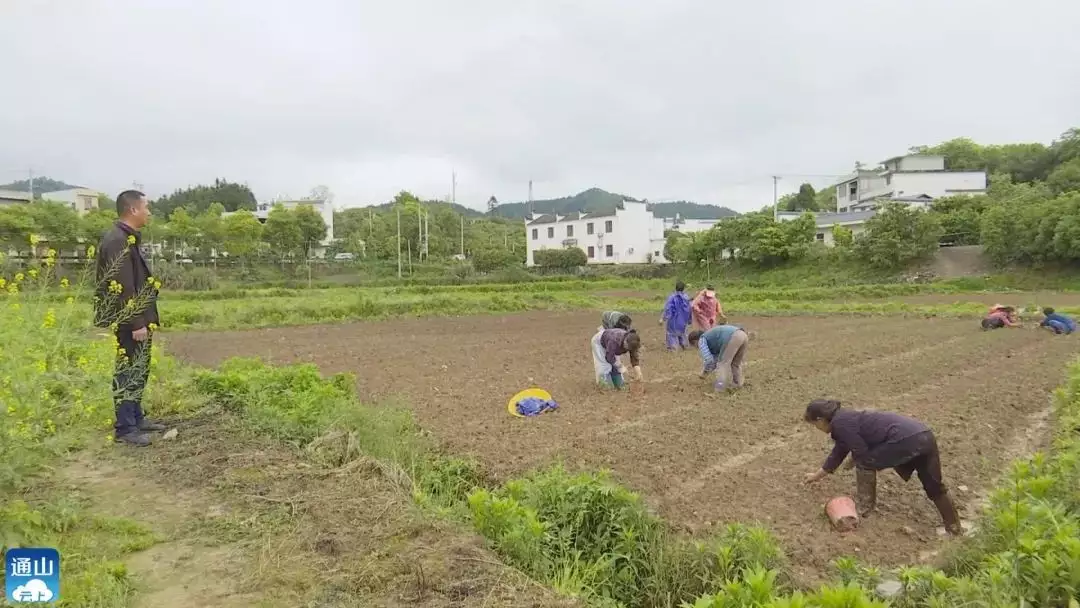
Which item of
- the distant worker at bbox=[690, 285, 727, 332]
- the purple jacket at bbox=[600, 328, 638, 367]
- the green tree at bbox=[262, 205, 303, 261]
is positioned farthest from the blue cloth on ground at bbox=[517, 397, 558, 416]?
the green tree at bbox=[262, 205, 303, 261]

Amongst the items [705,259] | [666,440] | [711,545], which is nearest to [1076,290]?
[705,259]

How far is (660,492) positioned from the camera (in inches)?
200

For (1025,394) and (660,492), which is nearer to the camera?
(660,492)

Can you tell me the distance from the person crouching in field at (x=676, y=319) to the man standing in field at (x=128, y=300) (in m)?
9.71

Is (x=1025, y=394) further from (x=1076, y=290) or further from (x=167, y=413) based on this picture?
(x=1076, y=290)

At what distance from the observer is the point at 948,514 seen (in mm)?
A: 4562

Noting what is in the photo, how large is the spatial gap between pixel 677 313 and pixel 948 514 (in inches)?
344

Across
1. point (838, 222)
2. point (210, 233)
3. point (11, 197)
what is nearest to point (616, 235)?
point (838, 222)

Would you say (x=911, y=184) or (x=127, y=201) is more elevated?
(x=911, y=184)

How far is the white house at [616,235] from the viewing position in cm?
5581

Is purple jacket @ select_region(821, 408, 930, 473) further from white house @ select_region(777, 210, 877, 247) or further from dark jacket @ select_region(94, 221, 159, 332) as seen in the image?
white house @ select_region(777, 210, 877, 247)

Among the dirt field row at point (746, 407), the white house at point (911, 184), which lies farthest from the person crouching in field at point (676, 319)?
the white house at point (911, 184)

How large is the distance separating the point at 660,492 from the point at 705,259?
4180 cm

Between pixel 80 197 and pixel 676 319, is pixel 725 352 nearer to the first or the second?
pixel 676 319
